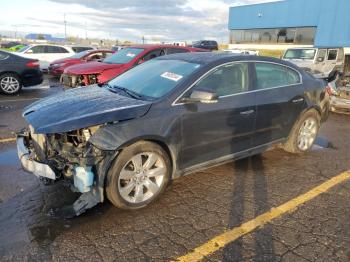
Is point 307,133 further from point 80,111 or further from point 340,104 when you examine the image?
point 340,104

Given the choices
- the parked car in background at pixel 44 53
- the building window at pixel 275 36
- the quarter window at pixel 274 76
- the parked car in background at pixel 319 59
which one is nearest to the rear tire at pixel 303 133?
the quarter window at pixel 274 76

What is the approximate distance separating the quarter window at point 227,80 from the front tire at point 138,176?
0.96m

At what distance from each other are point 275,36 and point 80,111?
42549mm

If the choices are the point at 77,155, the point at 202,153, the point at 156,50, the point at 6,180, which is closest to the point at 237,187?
the point at 202,153

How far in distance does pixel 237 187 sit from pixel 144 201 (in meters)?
1.26

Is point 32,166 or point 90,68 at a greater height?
point 90,68

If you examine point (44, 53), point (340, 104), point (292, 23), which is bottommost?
point (340, 104)

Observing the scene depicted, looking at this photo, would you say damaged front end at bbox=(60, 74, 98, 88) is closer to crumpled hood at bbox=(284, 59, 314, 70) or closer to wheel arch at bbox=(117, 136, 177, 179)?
wheel arch at bbox=(117, 136, 177, 179)

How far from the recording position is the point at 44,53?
18.0 meters

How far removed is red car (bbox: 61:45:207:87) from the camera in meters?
8.95

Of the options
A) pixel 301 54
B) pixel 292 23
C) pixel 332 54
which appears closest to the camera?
pixel 332 54

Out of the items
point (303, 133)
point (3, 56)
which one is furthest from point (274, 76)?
point (3, 56)

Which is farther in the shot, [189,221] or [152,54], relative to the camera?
[152,54]

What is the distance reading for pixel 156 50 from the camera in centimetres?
982
